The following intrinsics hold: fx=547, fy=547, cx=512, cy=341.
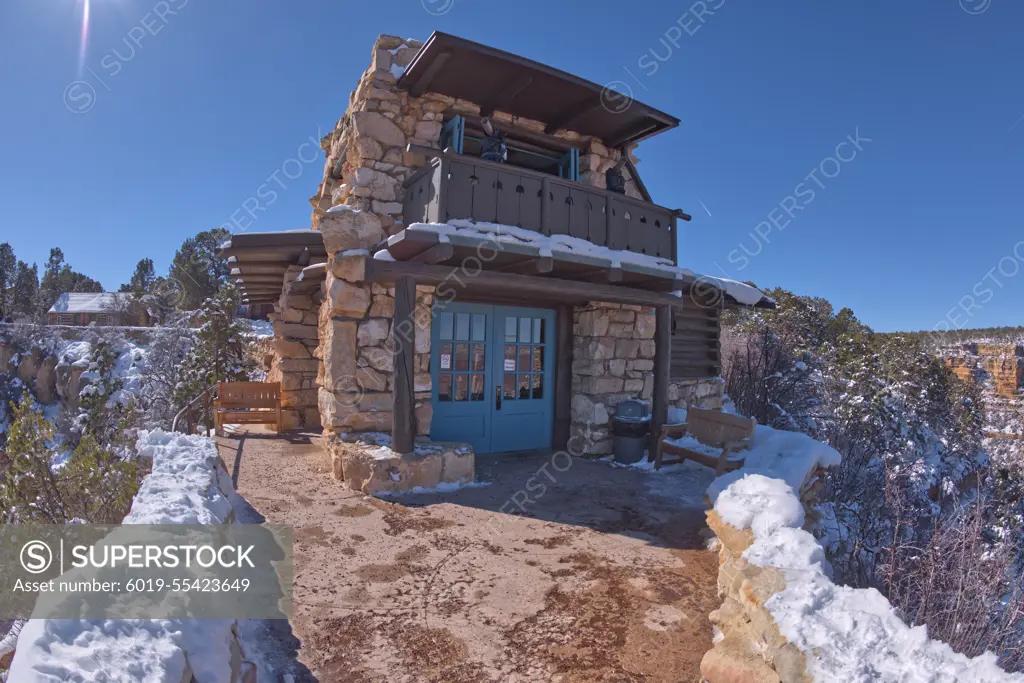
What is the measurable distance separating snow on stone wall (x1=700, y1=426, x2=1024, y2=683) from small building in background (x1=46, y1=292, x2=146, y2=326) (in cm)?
3204

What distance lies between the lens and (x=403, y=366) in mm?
5711

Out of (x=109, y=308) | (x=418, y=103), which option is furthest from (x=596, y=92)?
(x=109, y=308)

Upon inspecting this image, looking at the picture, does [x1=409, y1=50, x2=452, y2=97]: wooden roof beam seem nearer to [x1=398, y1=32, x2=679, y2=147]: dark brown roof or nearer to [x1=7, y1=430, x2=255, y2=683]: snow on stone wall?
[x1=398, y1=32, x2=679, y2=147]: dark brown roof

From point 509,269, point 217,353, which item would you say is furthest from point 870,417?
point 217,353

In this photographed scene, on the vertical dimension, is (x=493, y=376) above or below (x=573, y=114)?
below

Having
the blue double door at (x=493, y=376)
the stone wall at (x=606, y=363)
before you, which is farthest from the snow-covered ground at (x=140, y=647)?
the stone wall at (x=606, y=363)

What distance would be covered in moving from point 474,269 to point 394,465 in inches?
86.7

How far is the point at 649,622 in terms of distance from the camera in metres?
3.21

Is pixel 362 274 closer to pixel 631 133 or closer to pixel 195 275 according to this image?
pixel 631 133

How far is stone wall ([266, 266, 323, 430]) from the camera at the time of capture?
28.2 feet

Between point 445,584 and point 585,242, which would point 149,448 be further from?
point 585,242

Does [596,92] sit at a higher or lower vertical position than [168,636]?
higher

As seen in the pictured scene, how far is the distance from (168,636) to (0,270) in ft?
124

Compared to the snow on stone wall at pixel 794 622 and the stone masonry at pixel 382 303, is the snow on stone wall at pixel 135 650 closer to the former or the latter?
the snow on stone wall at pixel 794 622
